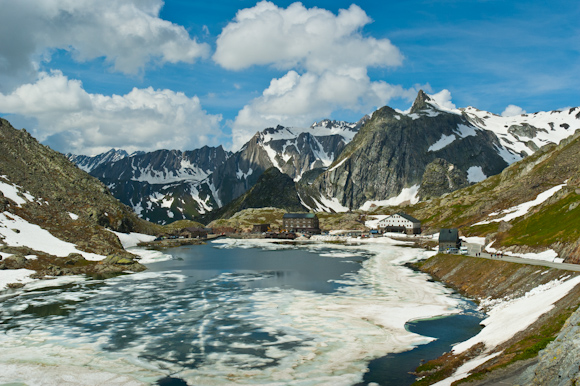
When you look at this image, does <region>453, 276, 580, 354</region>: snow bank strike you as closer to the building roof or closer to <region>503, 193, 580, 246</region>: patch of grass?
<region>503, 193, 580, 246</region>: patch of grass

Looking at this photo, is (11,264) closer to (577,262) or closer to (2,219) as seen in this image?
(2,219)

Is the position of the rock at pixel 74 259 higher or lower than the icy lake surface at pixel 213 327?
higher

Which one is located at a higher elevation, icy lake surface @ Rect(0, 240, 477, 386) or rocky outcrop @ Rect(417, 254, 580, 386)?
rocky outcrop @ Rect(417, 254, 580, 386)

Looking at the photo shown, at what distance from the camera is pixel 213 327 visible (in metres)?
51.7

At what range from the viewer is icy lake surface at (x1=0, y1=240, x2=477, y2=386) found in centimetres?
3709

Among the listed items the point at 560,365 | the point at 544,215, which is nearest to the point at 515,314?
the point at 560,365

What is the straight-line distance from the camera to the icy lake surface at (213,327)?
3709 cm

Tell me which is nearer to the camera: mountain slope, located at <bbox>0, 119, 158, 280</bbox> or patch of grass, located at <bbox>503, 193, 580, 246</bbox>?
patch of grass, located at <bbox>503, 193, 580, 246</bbox>

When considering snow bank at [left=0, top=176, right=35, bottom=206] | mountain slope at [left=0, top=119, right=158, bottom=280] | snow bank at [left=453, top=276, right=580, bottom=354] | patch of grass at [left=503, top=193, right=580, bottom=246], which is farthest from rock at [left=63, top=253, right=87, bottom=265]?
patch of grass at [left=503, top=193, right=580, bottom=246]

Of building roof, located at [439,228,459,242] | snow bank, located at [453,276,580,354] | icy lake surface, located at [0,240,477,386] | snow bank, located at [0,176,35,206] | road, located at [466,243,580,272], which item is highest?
snow bank, located at [0,176,35,206]

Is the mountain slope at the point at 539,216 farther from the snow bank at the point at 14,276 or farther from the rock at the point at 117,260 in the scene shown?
the snow bank at the point at 14,276

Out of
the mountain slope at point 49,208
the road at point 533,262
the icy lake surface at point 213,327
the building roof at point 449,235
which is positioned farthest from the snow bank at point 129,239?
the road at point 533,262

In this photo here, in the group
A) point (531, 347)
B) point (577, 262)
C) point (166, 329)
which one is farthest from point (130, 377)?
point (577, 262)

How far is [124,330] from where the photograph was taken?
50406 millimetres
